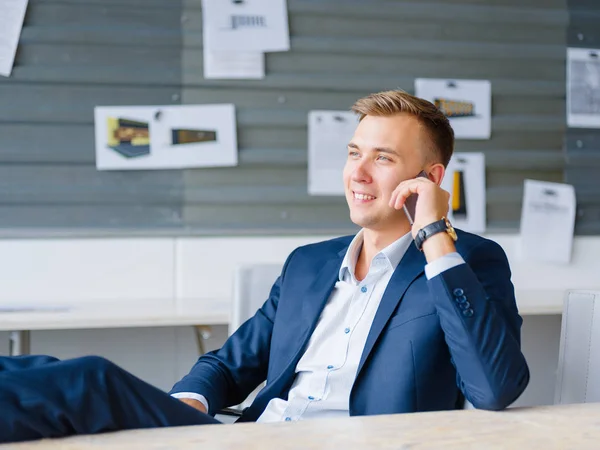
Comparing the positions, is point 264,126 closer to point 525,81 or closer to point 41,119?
point 41,119

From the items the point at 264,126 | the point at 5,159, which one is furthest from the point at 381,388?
the point at 5,159

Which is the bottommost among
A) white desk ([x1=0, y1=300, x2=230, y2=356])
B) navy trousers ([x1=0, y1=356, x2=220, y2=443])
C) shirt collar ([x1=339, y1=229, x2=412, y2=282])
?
white desk ([x1=0, y1=300, x2=230, y2=356])

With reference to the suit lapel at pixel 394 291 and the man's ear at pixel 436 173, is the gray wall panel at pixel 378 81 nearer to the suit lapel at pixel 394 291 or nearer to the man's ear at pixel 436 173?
the man's ear at pixel 436 173

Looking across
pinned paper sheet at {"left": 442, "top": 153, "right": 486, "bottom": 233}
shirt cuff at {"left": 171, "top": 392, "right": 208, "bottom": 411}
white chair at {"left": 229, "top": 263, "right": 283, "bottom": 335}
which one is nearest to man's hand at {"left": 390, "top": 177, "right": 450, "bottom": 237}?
shirt cuff at {"left": 171, "top": 392, "right": 208, "bottom": 411}

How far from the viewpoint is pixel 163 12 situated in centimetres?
296

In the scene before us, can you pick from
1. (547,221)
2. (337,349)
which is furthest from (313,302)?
(547,221)

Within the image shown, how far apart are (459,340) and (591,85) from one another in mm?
2353

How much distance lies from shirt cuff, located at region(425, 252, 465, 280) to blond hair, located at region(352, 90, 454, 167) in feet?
1.44

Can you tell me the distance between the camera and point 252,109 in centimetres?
304

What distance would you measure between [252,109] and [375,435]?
7.06 ft

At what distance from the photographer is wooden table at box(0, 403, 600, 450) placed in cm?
99

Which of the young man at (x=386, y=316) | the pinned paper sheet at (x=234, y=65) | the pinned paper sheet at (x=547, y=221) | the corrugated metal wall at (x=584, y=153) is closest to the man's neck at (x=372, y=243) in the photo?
the young man at (x=386, y=316)

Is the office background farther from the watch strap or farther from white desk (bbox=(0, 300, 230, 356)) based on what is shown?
the watch strap

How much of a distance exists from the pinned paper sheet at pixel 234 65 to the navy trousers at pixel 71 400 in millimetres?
2063
